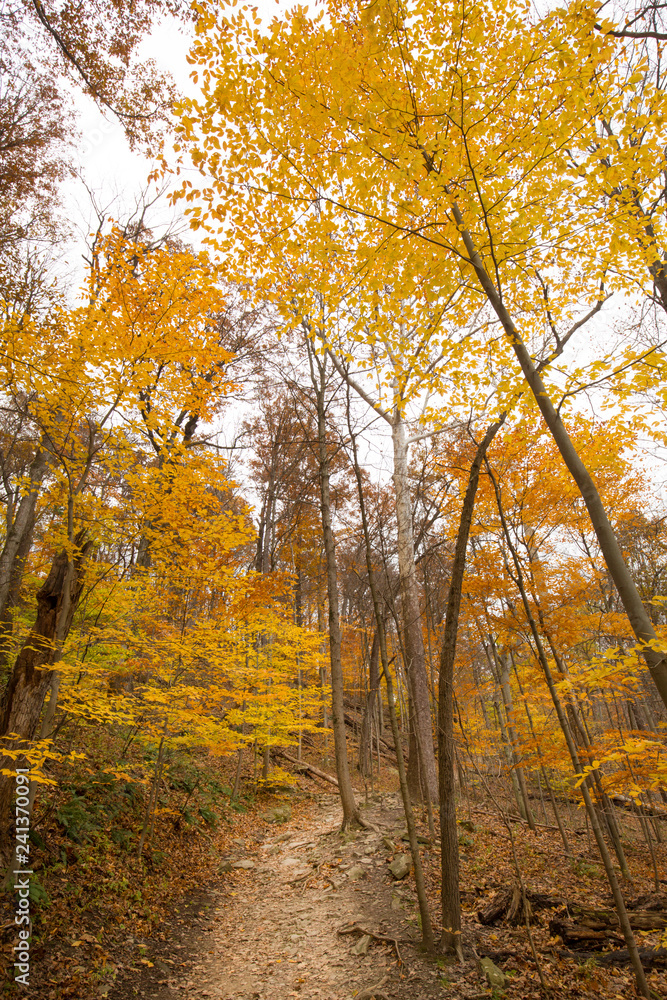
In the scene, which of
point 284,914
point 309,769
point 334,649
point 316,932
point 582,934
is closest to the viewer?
point 582,934

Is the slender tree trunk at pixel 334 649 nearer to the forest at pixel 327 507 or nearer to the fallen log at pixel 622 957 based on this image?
the forest at pixel 327 507

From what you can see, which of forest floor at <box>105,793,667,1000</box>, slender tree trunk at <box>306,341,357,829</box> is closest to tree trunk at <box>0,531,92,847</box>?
forest floor at <box>105,793,667,1000</box>

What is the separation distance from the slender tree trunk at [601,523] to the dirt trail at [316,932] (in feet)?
10.1

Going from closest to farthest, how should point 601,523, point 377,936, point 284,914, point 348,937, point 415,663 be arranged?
1. point 601,523
2. point 377,936
3. point 348,937
4. point 284,914
5. point 415,663

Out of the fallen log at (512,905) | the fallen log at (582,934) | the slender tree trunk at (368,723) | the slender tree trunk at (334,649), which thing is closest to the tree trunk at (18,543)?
the slender tree trunk at (334,649)

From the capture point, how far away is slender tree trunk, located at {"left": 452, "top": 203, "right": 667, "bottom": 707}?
227 centimetres

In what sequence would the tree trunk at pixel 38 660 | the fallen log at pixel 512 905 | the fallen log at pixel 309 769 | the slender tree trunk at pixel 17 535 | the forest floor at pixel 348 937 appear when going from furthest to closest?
the fallen log at pixel 309 769 → the slender tree trunk at pixel 17 535 → the fallen log at pixel 512 905 → the tree trunk at pixel 38 660 → the forest floor at pixel 348 937

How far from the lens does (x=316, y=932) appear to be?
4.67 metres

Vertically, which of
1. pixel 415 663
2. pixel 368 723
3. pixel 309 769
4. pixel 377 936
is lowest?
pixel 377 936

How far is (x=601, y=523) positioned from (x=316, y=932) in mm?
5174

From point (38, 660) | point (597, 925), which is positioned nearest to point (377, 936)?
Result: point (597, 925)

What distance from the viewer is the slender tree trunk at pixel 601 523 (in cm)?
227

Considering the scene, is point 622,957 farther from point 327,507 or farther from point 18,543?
point 18,543

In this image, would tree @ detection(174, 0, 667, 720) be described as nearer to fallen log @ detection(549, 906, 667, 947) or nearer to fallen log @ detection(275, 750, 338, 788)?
fallen log @ detection(549, 906, 667, 947)
